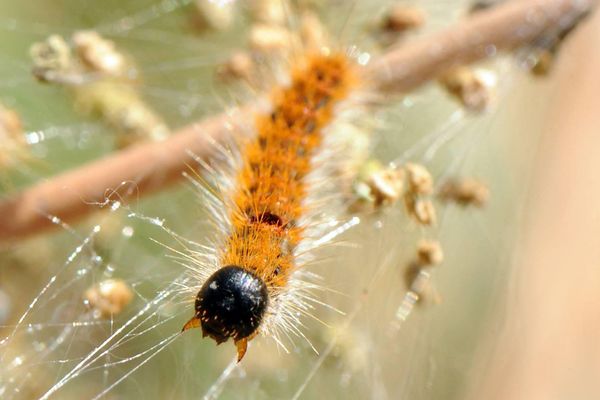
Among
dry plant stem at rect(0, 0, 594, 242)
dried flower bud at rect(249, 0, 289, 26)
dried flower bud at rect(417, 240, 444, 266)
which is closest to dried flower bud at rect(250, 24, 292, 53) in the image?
dried flower bud at rect(249, 0, 289, 26)

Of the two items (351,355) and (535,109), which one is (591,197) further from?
(351,355)

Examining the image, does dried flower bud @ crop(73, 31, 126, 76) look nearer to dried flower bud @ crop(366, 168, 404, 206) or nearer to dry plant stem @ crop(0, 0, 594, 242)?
dry plant stem @ crop(0, 0, 594, 242)

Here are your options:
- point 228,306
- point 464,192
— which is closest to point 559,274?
point 464,192

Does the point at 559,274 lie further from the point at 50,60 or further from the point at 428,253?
the point at 50,60

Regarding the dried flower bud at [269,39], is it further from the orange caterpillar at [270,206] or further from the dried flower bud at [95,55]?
the dried flower bud at [95,55]

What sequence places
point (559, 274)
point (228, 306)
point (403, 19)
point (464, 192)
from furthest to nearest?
1. point (559, 274)
2. point (403, 19)
3. point (464, 192)
4. point (228, 306)

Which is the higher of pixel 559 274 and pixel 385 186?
pixel 385 186

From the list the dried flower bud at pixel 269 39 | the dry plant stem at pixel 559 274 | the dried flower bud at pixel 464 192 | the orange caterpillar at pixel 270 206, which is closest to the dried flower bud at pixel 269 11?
the dried flower bud at pixel 269 39
